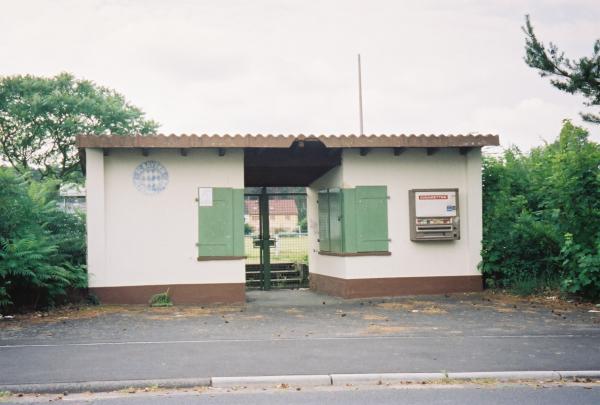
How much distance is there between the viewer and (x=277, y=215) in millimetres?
18094

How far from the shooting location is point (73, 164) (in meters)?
27.4

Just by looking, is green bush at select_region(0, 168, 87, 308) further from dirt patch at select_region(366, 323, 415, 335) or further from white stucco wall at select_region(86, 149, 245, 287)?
dirt patch at select_region(366, 323, 415, 335)

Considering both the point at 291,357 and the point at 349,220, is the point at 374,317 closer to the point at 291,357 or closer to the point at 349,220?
the point at 349,220

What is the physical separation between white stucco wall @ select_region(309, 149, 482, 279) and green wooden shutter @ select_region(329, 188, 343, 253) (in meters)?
0.33

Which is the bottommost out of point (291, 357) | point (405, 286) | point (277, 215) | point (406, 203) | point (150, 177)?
point (291, 357)

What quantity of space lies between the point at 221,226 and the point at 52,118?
53.7ft

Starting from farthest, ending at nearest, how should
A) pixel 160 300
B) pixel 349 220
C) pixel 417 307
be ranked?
1. pixel 349 220
2. pixel 160 300
3. pixel 417 307

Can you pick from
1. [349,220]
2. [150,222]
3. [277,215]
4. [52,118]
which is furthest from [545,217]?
[52,118]

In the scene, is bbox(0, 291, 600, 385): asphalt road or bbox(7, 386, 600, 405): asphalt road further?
bbox(0, 291, 600, 385): asphalt road

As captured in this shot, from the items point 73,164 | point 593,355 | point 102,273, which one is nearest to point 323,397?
point 593,355

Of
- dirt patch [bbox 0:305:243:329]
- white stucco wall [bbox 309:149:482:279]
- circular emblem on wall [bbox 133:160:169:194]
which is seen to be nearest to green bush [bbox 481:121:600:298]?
white stucco wall [bbox 309:149:482:279]

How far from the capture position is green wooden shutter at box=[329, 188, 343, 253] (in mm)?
13906

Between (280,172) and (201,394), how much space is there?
31.4ft

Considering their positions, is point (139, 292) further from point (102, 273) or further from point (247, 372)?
point (247, 372)
